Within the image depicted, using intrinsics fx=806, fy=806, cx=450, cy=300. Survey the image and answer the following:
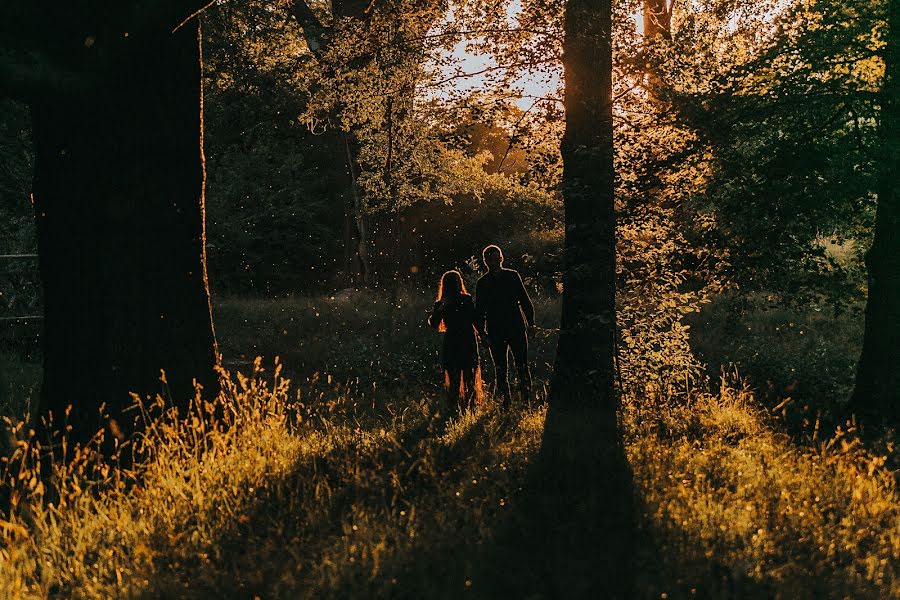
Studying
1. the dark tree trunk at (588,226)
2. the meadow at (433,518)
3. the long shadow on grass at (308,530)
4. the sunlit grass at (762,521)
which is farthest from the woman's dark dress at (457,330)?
the long shadow on grass at (308,530)

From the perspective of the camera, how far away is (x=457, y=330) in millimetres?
11008

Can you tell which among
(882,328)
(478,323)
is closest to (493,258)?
(478,323)

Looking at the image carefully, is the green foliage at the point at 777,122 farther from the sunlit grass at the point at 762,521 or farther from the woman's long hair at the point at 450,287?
the sunlit grass at the point at 762,521

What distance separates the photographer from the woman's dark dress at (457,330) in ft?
36.1

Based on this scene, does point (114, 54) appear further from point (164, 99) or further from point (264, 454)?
point (264, 454)

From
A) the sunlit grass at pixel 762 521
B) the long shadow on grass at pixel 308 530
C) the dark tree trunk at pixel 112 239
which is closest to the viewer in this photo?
the long shadow on grass at pixel 308 530

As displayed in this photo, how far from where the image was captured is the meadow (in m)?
4.19

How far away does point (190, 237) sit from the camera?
23.7 feet

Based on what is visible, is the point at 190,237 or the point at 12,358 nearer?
the point at 190,237

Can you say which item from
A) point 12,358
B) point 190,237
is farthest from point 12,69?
point 12,358

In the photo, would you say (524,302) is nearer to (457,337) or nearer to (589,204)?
(457,337)

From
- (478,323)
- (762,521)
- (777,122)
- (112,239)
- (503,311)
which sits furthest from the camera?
(777,122)

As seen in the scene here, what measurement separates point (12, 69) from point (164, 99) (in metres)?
1.35

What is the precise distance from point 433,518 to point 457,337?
615cm
